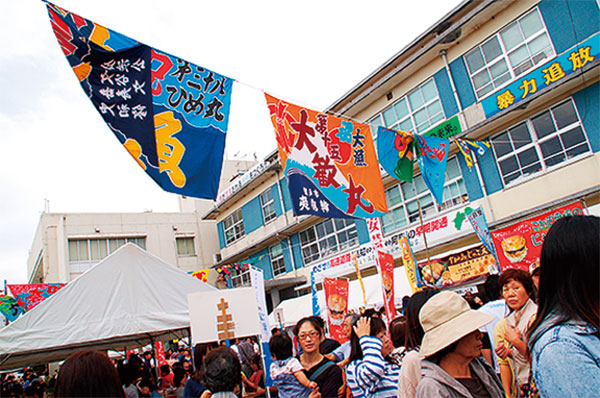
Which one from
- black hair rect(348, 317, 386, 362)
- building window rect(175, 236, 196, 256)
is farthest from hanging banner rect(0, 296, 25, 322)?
building window rect(175, 236, 196, 256)

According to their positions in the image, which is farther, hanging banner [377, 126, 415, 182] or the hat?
hanging banner [377, 126, 415, 182]

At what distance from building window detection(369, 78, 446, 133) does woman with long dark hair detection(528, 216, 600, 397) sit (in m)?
14.1

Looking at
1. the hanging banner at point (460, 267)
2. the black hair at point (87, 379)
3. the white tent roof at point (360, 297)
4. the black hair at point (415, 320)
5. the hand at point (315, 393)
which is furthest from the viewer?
the hanging banner at point (460, 267)

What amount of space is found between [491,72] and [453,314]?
45.0ft

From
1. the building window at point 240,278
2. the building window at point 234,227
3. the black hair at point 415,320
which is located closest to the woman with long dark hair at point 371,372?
the black hair at point 415,320

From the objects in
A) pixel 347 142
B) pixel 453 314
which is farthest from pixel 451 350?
pixel 347 142

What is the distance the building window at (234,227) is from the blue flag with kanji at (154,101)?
22.5 metres

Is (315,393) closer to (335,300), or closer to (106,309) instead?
(106,309)

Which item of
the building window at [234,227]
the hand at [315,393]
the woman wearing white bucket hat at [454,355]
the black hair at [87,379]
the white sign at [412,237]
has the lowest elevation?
the hand at [315,393]

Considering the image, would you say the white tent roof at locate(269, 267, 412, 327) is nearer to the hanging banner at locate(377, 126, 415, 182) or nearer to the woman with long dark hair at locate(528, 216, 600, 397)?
the hanging banner at locate(377, 126, 415, 182)

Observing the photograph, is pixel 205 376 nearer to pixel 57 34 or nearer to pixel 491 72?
pixel 57 34

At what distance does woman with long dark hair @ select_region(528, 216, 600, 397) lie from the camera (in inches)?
64.1

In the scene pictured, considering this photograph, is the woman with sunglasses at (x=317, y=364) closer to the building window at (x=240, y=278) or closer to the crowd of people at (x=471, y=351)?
the crowd of people at (x=471, y=351)

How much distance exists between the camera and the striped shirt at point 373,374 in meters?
3.47
